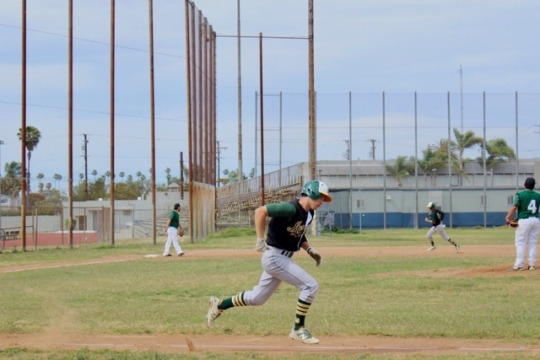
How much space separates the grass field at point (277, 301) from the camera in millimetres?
12336

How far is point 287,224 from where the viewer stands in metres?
10.9

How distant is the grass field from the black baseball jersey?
4.70ft

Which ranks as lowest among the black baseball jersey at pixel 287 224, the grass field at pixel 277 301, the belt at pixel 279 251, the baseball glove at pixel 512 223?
the grass field at pixel 277 301

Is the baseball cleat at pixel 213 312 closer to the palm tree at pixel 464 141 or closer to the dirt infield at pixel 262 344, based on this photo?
the dirt infield at pixel 262 344

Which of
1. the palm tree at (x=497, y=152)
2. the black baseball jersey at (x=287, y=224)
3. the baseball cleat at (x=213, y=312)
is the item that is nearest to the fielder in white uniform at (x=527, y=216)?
the baseball cleat at (x=213, y=312)

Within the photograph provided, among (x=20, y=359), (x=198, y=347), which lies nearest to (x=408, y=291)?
(x=198, y=347)

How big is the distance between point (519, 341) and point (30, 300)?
9.80 metres

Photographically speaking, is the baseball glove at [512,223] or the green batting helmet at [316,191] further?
the baseball glove at [512,223]

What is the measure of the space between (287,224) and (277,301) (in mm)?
6206

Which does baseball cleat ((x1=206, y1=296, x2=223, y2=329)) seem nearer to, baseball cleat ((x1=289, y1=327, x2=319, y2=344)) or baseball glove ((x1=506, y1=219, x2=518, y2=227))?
baseball cleat ((x1=289, y1=327, x2=319, y2=344))

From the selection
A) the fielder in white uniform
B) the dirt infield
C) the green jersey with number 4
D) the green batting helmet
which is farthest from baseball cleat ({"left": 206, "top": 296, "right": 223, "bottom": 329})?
the green jersey with number 4

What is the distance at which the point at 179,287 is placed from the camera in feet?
65.4

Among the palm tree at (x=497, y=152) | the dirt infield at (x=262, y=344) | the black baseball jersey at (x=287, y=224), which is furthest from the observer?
the palm tree at (x=497, y=152)

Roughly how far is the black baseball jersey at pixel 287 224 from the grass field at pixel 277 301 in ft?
4.70
